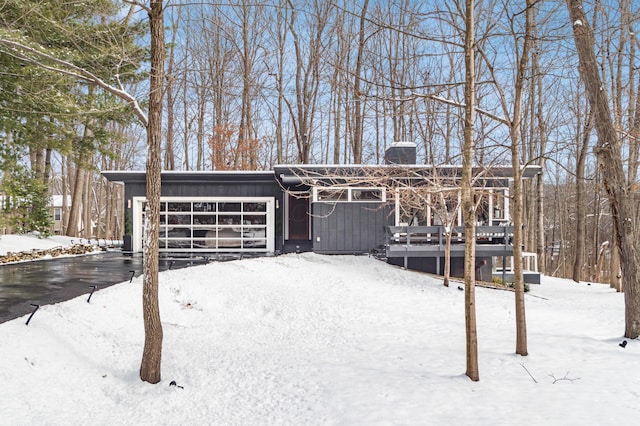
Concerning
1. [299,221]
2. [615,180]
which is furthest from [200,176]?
[615,180]

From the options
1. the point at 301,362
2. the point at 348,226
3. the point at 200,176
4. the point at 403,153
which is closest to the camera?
the point at 301,362

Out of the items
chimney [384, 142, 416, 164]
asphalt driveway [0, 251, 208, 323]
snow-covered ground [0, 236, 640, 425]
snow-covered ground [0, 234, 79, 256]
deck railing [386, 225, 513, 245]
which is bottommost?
snow-covered ground [0, 236, 640, 425]

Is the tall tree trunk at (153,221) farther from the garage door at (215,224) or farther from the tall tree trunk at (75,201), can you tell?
the tall tree trunk at (75,201)

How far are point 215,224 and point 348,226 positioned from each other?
514 centimetres

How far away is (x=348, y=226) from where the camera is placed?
14367 mm

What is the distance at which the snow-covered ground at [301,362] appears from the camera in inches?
180

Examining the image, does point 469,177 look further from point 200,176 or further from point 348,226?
point 200,176

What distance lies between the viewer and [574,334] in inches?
Answer: 296

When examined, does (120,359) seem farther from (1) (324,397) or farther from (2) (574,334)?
(2) (574,334)

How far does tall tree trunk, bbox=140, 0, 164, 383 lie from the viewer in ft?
17.3

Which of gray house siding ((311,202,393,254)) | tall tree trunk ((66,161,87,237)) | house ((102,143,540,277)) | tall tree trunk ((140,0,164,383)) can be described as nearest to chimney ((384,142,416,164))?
house ((102,143,540,277))

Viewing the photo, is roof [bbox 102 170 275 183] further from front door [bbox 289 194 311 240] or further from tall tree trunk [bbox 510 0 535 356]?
tall tree trunk [bbox 510 0 535 356]

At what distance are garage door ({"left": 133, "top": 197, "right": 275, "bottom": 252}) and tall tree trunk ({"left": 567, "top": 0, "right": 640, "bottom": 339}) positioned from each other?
35.6ft

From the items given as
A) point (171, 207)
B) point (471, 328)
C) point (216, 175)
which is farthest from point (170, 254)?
point (471, 328)
